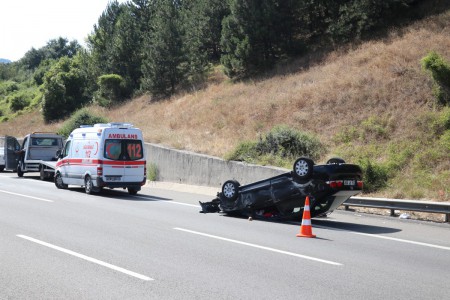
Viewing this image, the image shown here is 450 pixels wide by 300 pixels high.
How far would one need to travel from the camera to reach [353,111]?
24750mm

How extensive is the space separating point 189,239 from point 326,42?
30.0m

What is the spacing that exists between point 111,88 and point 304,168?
40.8m

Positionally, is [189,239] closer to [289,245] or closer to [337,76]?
[289,245]

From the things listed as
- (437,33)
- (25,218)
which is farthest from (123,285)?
(437,33)

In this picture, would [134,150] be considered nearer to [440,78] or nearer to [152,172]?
[152,172]

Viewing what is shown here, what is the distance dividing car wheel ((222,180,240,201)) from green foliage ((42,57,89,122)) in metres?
43.6

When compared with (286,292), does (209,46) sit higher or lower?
higher

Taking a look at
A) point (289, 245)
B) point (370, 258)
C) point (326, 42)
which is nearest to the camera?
point (370, 258)

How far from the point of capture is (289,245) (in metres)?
9.99

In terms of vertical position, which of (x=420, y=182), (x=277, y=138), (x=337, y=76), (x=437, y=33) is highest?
(x=437, y=33)

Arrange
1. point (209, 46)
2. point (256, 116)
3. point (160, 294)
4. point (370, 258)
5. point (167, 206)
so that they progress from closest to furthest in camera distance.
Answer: point (160, 294), point (370, 258), point (167, 206), point (256, 116), point (209, 46)

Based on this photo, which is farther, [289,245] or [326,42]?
[326,42]

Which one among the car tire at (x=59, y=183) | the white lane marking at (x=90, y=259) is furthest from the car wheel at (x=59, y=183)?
the white lane marking at (x=90, y=259)

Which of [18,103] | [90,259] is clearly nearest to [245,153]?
[90,259]
